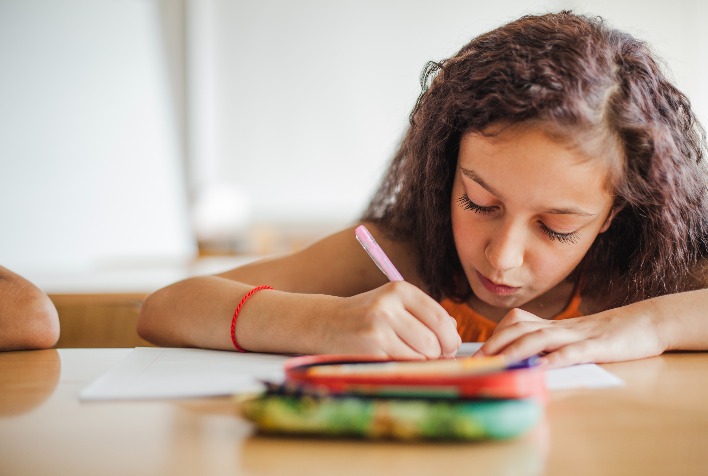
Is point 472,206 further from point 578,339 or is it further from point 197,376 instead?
point 197,376

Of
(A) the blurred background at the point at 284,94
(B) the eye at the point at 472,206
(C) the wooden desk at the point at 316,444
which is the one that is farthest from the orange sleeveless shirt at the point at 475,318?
(A) the blurred background at the point at 284,94

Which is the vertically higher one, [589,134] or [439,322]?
[589,134]

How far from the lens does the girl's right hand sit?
0.67 m

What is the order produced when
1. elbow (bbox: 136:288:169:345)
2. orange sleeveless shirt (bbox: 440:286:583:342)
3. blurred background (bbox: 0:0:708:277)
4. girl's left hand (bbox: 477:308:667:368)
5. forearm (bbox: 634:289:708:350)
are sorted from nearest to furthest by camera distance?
1. girl's left hand (bbox: 477:308:667:368)
2. forearm (bbox: 634:289:708:350)
3. elbow (bbox: 136:288:169:345)
4. orange sleeveless shirt (bbox: 440:286:583:342)
5. blurred background (bbox: 0:0:708:277)

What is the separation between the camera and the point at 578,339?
0.75m

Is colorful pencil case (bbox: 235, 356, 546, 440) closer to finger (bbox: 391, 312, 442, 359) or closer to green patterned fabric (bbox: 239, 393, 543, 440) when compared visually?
green patterned fabric (bbox: 239, 393, 543, 440)

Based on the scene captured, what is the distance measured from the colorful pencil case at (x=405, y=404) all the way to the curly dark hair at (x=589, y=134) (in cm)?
45

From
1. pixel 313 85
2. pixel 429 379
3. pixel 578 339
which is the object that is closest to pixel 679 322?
pixel 578 339

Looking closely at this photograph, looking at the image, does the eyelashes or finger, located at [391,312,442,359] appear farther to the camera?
the eyelashes

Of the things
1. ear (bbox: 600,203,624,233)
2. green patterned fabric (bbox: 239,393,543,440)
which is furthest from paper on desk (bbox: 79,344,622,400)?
ear (bbox: 600,203,624,233)

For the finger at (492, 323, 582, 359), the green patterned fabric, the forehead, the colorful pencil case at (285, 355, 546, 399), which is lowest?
the finger at (492, 323, 582, 359)

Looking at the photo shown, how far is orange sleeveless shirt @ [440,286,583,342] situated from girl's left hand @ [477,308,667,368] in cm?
28

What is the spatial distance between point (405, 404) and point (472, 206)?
49cm

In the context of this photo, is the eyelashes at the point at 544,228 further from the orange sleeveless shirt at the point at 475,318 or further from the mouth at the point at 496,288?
the orange sleeveless shirt at the point at 475,318
